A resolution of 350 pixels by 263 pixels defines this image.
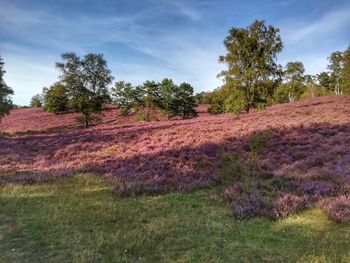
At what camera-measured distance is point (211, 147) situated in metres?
19.5

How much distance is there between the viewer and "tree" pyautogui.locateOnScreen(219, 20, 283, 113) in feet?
126

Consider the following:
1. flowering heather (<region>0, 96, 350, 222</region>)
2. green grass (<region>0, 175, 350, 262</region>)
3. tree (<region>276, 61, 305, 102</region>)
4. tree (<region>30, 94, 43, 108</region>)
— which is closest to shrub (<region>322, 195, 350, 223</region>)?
flowering heather (<region>0, 96, 350, 222</region>)

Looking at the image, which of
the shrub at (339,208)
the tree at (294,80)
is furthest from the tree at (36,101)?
the shrub at (339,208)

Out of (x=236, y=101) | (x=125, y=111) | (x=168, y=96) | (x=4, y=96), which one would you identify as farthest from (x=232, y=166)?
A: (x=125, y=111)

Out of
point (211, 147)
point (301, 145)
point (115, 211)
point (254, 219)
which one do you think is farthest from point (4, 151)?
point (254, 219)

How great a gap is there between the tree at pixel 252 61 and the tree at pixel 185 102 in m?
32.5

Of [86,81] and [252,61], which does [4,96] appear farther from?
[252,61]

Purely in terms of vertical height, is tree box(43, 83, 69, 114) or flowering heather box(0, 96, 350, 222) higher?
tree box(43, 83, 69, 114)

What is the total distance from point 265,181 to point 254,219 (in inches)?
155

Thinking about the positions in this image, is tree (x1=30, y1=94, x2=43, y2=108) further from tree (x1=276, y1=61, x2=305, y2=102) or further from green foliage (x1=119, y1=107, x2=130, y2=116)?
tree (x1=276, y1=61, x2=305, y2=102)

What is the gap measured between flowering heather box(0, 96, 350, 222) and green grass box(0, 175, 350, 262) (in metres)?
0.85

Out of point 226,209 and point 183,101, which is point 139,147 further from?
point 183,101

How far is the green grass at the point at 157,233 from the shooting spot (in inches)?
272

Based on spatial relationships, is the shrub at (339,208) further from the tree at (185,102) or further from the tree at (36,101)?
the tree at (36,101)
